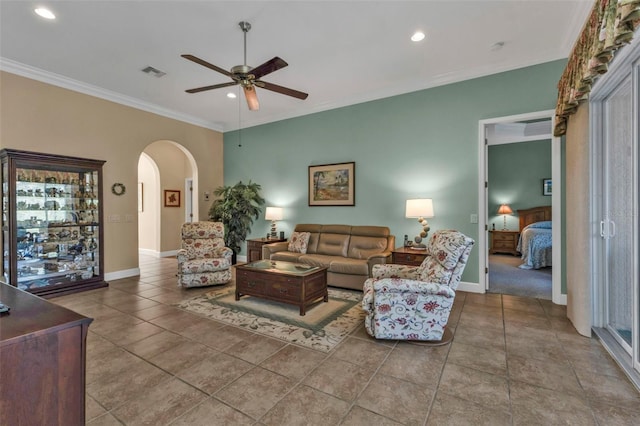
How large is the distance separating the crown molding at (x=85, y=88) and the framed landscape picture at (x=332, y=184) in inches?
119

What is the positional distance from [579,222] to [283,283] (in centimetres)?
314

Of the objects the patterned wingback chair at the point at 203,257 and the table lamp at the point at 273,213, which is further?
the table lamp at the point at 273,213

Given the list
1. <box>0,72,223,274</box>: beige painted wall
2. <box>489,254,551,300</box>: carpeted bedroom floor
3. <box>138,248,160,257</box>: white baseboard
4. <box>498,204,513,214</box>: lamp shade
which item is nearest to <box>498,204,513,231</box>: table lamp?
<box>498,204,513,214</box>: lamp shade

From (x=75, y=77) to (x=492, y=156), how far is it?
9.41m

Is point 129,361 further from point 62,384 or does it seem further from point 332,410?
point 332,410

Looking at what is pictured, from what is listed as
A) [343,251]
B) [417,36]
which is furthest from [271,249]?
[417,36]

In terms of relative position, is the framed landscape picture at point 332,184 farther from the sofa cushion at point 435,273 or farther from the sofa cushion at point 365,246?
the sofa cushion at point 435,273

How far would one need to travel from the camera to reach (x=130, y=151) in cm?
535

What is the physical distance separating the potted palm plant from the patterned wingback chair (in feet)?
3.26

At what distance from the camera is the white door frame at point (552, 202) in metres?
3.73

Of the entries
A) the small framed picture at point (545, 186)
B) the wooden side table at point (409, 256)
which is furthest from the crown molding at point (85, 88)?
the small framed picture at point (545, 186)

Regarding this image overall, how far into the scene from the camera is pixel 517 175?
26.3 feet

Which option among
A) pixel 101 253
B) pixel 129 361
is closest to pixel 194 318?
pixel 129 361

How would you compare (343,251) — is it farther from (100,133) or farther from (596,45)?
(100,133)
